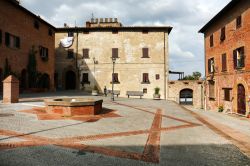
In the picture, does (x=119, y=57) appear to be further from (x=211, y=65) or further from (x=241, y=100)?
(x=241, y=100)

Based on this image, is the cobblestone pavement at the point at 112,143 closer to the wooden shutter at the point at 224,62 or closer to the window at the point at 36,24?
the wooden shutter at the point at 224,62

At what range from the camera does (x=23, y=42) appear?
22.1 meters

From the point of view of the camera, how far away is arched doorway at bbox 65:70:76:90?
3062 centimetres

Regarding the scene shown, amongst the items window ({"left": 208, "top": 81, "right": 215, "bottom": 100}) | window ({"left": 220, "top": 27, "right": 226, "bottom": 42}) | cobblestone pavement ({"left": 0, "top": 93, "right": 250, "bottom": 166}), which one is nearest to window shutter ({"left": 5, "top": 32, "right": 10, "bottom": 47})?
cobblestone pavement ({"left": 0, "top": 93, "right": 250, "bottom": 166})

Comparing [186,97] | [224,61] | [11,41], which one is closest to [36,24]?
[11,41]

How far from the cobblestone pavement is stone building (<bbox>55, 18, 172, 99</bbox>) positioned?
1927 cm

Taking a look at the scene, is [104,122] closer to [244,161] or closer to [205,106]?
[244,161]

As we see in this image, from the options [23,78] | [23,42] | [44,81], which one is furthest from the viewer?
[44,81]

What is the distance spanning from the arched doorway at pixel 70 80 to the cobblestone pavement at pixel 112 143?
2151 cm

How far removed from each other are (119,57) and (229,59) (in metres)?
14.3

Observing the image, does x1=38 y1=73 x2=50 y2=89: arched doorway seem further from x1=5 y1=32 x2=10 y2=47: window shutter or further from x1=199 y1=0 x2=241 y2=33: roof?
x1=199 y1=0 x2=241 y2=33: roof

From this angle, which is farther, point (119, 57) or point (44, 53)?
point (119, 57)

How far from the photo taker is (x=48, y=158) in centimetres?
506

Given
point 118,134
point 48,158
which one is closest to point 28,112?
point 118,134
